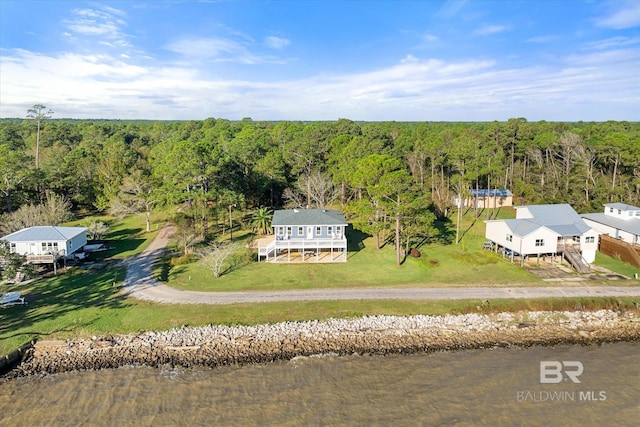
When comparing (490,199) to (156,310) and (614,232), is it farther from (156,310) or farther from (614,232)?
(156,310)

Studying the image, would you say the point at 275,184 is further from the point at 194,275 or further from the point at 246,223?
the point at 194,275

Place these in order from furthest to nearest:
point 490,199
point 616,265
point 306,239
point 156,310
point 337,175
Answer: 1. point 490,199
2. point 337,175
3. point 306,239
4. point 616,265
5. point 156,310

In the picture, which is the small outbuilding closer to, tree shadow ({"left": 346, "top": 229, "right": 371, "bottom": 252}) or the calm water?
tree shadow ({"left": 346, "top": 229, "right": 371, "bottom": 252})

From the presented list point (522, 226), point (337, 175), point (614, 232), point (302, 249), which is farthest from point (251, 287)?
point (614, 232)

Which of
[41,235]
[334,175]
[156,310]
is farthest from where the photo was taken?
[334,175]

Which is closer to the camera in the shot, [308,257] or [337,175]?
[308,257]

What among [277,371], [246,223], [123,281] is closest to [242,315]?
[277,371]

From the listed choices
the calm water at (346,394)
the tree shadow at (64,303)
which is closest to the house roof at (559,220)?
the calm water at (346,394)
